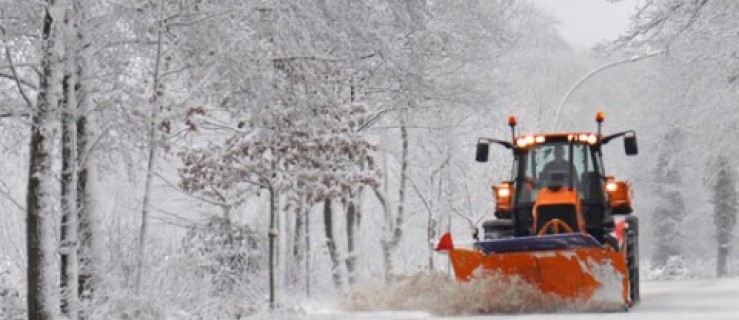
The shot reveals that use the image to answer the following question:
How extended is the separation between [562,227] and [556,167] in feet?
3.92

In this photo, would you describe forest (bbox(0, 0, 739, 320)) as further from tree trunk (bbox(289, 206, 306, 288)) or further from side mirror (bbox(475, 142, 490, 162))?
side mirror (bbox(475, 142, 490, 162))

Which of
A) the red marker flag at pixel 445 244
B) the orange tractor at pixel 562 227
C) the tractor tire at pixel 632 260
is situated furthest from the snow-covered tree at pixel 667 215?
the red marker flag at pixel 445 244

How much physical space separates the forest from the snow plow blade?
7.84 feet

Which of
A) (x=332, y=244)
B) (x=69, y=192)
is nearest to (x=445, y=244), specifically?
(x=69, y=192)

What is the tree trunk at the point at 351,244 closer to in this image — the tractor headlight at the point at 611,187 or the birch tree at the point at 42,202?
the tractor headlight at the point at 611,187

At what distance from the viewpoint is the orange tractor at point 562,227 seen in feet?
43.0

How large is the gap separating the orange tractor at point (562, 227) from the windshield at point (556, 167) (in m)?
0.01

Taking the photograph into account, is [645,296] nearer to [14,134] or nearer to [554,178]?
[554,178]

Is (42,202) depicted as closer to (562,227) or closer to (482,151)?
(482,151)

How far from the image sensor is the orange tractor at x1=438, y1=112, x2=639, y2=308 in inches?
516

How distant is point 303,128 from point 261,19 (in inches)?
149

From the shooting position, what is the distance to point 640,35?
48.8 feet

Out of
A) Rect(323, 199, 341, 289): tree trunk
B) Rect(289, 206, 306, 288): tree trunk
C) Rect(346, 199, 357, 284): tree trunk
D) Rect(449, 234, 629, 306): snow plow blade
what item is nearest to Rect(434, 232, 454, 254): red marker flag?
Rect(449, 234, 629, 306): snow plow blade

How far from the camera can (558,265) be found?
13508mm
